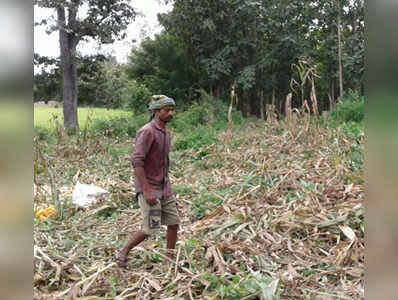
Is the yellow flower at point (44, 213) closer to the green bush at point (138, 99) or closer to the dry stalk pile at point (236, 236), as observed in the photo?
the dry stalk pile at point (236, 236)

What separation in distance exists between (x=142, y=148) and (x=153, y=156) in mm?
130

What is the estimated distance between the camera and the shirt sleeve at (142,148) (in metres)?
3.24

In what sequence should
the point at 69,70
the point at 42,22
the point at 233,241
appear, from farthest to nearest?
1. the point at 69,70
2. the point at 42,22
3. the point at 233,241

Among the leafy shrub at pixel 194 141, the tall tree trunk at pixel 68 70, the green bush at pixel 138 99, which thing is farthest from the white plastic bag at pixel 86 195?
the green bush at pixel 138 99

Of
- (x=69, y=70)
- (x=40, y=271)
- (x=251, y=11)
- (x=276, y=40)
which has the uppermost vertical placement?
(x=251, y=11)

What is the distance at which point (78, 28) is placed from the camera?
1318 centimetres

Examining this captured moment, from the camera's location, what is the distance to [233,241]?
11.9 feet

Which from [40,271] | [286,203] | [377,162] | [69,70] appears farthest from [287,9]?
[377,162]

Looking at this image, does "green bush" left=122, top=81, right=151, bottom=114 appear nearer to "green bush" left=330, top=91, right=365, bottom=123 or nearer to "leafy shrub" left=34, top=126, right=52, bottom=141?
"leafy shrub" left=34, top=126, right=52, bottom=141

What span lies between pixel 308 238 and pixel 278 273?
821mm

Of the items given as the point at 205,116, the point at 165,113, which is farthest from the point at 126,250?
the point at 205,116

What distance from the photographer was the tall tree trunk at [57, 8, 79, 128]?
43.9ft

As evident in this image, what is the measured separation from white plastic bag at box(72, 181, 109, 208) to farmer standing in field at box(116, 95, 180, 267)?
2.10 meters

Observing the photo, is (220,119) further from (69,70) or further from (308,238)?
(308,238)
